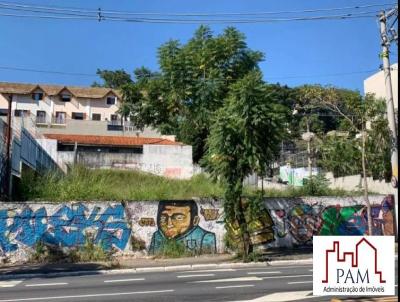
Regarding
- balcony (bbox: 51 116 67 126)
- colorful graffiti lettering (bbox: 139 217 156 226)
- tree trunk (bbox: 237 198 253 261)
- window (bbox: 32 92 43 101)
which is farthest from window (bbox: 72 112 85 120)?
tree trunk (bbox: 237 198 253 261)

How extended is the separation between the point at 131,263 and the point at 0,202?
516 cm

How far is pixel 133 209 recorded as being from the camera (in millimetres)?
21094

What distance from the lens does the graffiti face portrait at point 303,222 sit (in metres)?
23.3

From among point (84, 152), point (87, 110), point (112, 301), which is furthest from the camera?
point (87, 110)

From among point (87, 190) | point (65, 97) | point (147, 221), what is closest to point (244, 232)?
point (147, 221)

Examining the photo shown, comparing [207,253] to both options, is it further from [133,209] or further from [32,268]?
[32,268]

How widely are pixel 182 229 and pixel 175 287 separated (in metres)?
8.87

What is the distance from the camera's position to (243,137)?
19031mm

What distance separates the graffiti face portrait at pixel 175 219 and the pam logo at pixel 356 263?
16062 millimetres

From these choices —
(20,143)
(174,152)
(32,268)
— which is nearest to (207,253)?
(32,268)

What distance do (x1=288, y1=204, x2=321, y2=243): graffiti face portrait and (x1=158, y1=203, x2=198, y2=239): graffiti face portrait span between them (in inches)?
172

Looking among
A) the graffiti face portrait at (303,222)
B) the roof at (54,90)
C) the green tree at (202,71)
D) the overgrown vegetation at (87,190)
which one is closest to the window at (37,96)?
the roof at (54,90)

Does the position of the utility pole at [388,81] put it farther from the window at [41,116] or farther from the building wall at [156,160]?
the window at [41,116]

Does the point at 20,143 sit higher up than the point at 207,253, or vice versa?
the point at 20,143
